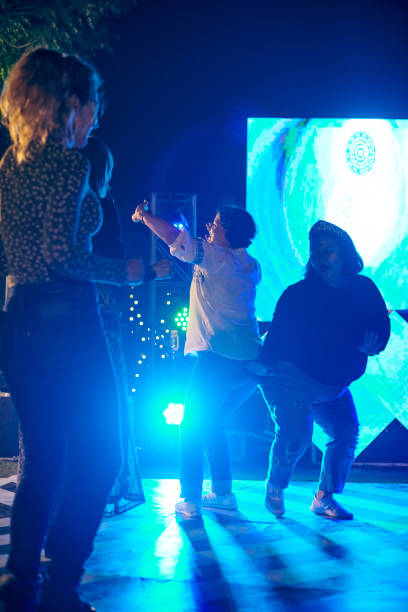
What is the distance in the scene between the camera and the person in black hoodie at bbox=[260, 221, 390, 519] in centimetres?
309

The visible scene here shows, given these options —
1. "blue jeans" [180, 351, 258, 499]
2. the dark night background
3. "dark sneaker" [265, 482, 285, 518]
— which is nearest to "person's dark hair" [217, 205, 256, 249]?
"blue jeans" [180, 351, 258, 499]

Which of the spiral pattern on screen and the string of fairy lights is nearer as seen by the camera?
the string of fairy lights


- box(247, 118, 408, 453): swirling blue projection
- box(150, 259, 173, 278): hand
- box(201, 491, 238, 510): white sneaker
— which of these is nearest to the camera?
box(150, 259, 173, 278): hand

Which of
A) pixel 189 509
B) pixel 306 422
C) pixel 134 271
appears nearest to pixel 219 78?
pixel 306 422

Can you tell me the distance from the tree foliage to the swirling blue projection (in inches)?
59.0

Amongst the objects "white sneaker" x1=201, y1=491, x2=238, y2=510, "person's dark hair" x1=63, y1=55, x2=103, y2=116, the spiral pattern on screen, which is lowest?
"white sneaker" x1=201, y1=491, x2=238, y2=510

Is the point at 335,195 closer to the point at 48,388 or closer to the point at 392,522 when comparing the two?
the point at 392,522

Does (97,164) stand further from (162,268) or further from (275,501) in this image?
(275,501)

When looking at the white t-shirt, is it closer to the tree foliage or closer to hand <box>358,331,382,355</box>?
hand <box>358,331,382,355</box>

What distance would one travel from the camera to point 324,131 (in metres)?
5.26

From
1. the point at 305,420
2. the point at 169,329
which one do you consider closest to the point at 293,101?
the point at 169,329

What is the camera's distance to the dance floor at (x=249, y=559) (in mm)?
2057

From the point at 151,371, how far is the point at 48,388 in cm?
322

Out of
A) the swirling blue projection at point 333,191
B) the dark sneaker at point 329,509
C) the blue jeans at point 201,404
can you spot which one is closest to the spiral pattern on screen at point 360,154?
the swirling blue projection at point 333,191
